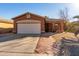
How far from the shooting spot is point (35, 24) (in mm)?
12820

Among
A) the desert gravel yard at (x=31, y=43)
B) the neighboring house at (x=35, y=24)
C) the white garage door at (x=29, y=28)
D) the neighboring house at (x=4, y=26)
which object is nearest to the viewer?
the desert gravel yard at (x=31, y=43)

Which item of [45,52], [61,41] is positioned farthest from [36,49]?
[61,41]

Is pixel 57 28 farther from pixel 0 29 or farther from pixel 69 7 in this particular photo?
pixel 0 29

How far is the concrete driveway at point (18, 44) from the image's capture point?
10.9m

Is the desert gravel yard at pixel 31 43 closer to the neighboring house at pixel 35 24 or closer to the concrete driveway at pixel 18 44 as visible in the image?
the concrete driveway at pixel 18 44

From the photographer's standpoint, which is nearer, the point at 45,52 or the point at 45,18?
the point at 45,52

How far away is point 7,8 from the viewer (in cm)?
1130

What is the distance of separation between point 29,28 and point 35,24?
38 centimetres

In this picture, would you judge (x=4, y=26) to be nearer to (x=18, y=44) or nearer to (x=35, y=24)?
(x=18, y=44)

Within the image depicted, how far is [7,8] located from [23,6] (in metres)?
0.75

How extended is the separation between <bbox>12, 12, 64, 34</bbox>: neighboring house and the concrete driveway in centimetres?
37

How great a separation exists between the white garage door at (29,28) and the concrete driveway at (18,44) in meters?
0.29

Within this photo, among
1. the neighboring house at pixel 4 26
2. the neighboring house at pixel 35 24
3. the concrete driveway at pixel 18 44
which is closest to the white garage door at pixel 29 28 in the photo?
the neighboring house at pixel 35 24

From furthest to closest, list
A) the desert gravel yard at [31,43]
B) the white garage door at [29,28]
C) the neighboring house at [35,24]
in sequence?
the white garage door at [29,28]
the neighboring house at [35,24]
the desert gravel yard at [31,43]
